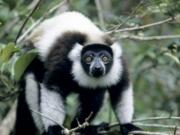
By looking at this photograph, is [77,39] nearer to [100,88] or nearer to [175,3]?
[100,88]

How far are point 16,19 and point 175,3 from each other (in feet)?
7.07

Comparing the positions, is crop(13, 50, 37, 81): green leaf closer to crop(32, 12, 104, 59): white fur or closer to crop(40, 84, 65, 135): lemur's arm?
crop(40, 84, 65, 135): lemur's arm

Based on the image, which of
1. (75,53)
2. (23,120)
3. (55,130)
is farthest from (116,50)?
(23,120)

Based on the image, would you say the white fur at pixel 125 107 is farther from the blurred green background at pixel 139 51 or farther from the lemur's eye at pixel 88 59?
the lemur's eye at pixel 88 59

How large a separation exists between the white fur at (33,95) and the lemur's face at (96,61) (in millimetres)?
547

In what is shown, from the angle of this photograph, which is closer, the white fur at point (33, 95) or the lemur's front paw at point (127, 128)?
the lemur's front paw at point (127, 128)

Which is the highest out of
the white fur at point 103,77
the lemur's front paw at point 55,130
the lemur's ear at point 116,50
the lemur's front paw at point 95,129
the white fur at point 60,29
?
the white fur at point 60,29

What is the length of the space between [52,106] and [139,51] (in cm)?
211

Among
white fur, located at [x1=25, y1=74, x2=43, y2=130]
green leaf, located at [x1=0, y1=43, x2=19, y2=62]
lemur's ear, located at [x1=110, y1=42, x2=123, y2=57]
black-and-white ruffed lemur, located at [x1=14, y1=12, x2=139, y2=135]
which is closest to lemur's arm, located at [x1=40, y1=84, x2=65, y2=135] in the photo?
black-and-white ruffed lemur, located at [x1=14, y1=12, x2=139, y2=135]

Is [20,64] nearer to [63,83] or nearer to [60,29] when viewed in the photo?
[63,83]

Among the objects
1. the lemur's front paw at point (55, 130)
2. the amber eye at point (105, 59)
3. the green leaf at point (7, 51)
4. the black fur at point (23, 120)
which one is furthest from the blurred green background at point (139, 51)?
the lemur's front paw at point (55, 130)

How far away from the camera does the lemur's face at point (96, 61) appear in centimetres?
562

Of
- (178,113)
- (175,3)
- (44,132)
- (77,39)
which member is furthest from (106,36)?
(178,113)

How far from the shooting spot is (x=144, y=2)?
590 cm
